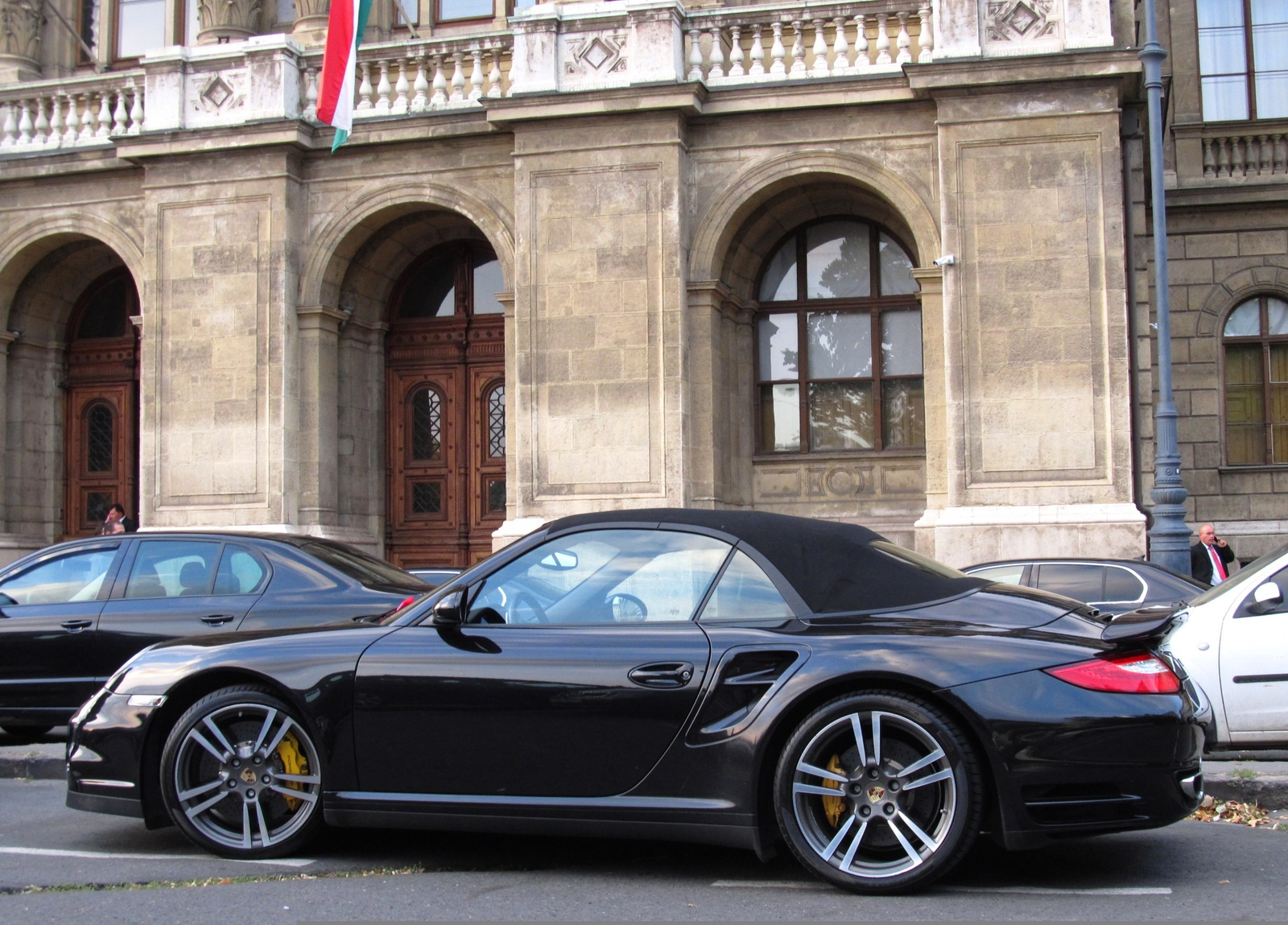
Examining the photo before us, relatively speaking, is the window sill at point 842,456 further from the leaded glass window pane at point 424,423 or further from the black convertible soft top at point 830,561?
the black convertible soft top at point 830,561

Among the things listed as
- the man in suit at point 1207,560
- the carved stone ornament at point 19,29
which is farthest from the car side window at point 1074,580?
the carved stone ornament at point 19,29

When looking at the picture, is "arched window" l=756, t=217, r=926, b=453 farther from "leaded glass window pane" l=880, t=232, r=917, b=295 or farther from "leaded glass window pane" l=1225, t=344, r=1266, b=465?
Answer: "leaded glass window pane" l=1225, t=344, r=1266, b=465

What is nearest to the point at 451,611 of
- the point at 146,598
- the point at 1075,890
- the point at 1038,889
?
the point at 1038,889

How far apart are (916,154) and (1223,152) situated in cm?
849

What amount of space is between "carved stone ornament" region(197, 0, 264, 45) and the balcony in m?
1.55

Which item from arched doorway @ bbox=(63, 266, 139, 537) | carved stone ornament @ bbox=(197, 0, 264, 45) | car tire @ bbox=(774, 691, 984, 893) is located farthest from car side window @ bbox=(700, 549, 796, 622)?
arched doorway @ bbox=(63, 266, 139, 537)

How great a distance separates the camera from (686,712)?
18.1 feet

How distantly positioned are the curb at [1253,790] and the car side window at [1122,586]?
4458mm

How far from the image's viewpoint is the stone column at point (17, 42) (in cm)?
2166

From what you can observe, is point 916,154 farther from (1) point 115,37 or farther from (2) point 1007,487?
(1) point 115,37

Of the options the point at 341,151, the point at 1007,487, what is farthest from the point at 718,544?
the point at 341,151

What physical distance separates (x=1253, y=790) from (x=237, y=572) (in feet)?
20.5

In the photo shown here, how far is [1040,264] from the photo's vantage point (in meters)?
16.0

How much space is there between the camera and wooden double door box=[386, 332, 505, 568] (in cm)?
1989
